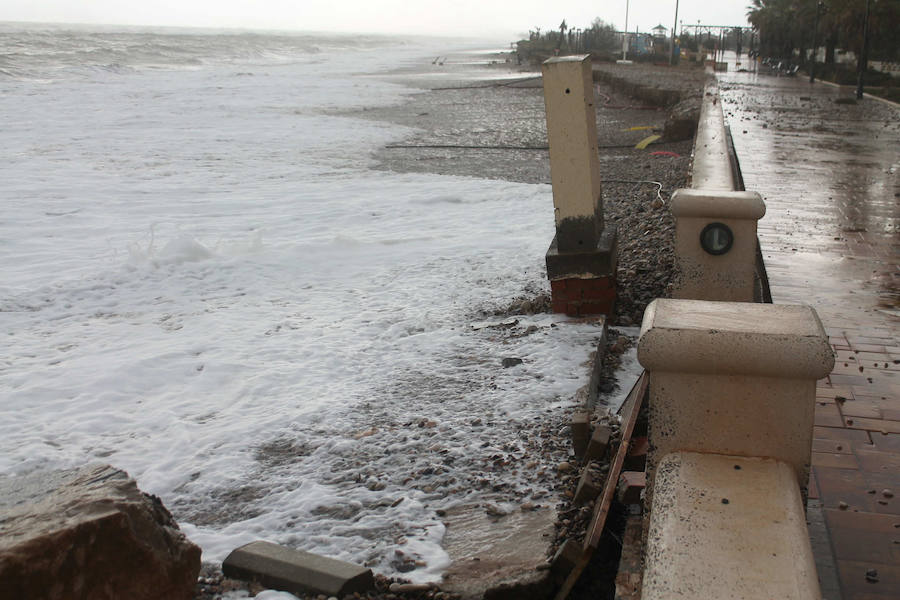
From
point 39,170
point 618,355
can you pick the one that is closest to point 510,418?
point 618,355

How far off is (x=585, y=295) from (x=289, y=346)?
2583mm

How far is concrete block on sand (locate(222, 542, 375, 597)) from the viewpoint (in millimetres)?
3480

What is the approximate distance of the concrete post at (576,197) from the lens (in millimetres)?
6477

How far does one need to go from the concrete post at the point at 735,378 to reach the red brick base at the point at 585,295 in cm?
429

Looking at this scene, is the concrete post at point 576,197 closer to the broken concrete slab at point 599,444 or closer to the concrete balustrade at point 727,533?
the broken concrete slab at point 599,444

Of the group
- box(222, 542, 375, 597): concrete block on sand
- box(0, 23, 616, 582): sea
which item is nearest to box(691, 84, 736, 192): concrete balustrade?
box(0, 23, 616, 582): sea

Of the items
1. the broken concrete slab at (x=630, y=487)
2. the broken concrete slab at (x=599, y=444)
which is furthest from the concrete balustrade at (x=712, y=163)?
the broken concrete slab at (x=630, y=487)

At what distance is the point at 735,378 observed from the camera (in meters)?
2.51

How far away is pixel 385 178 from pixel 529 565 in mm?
11989

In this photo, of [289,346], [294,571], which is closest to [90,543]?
[294,571]

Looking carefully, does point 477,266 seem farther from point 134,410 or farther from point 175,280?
point 134,410

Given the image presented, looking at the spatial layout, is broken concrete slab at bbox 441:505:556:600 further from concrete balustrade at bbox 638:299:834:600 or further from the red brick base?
the red brick base

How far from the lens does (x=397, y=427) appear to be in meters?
5.37

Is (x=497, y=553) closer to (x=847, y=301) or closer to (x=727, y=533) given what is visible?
(x=727, y=533)
